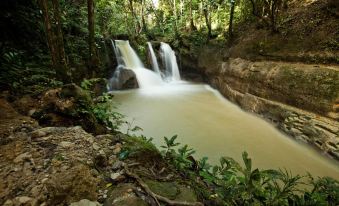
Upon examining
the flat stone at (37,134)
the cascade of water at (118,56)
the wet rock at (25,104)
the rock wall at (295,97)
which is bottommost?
the rock wall at (295,97)

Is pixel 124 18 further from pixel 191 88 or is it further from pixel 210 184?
pixel 210 184

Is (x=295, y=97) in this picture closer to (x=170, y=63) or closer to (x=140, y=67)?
(x=140, y=67)

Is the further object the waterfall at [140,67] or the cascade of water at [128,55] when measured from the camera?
the cascade of water at [128,55]

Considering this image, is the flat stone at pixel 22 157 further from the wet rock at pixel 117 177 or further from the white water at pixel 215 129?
the white water at pixel 215 129

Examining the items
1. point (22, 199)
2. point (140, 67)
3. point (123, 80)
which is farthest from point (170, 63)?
point (22, 199)

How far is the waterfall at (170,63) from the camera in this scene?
14.0 meters

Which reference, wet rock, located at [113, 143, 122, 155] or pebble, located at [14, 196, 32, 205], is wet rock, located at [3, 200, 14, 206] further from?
wet rock, located at [113, 143, 122, 155]

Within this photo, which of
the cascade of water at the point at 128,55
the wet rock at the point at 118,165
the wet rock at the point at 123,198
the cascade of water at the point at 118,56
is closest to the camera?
the wet rock at the point at 123,198

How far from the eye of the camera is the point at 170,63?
1409 centimetres

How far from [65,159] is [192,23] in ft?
51.9

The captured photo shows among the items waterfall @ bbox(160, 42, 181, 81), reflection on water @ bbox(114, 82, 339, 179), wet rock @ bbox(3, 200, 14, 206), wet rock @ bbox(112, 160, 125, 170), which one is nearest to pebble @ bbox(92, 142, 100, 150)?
wet rock @ bbox(112, 160, 125, 170)

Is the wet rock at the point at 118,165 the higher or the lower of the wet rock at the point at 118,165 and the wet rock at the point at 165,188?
the higher

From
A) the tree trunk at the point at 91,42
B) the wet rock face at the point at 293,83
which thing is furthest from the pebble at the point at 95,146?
the wet rock face at the point at 293,83

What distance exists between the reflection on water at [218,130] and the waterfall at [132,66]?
212 centimetres
